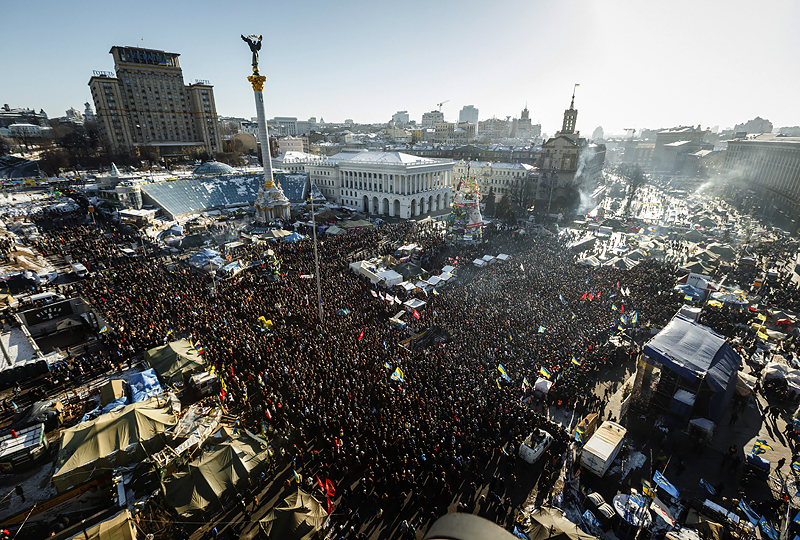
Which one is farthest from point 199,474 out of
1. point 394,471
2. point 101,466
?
point 394,471

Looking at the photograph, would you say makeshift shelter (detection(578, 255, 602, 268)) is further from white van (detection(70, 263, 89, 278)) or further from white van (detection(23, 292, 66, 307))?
white van (detection(70, 263, 89, 278))

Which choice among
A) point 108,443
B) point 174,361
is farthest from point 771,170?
point 108,443

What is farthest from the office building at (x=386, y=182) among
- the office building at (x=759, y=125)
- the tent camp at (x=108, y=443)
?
the office building at (x=759, y=125)

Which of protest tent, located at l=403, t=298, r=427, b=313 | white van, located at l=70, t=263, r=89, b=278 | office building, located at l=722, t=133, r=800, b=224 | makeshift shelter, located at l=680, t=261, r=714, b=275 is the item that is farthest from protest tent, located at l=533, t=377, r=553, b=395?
office building, located at l=722, t=133, r=800, b=224

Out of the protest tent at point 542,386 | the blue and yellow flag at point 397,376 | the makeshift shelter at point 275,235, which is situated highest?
the makeshift shelter at point 275,235

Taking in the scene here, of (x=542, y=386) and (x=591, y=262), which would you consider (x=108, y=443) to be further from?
(x=591, y=262)

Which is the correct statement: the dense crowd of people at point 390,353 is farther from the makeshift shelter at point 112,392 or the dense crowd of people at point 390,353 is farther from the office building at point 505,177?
the office building at point 505,177

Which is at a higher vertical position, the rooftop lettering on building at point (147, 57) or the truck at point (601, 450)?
the rooftop lettering on building at point (147, 57)
